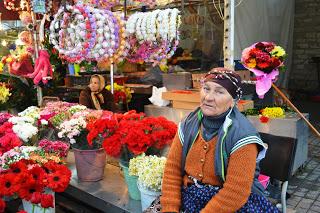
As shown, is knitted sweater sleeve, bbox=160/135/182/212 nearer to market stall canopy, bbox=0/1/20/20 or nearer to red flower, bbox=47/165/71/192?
red flower, bbox=47/165/71/192

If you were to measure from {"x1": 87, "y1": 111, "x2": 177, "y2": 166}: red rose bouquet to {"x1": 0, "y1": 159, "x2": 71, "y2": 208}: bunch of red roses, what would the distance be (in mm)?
506

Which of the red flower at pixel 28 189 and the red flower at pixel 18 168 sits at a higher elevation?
the red flower at pixel 18 168

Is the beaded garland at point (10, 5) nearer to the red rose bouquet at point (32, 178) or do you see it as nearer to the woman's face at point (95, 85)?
the woman's face at point (95, 85)

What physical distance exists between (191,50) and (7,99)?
12.5 feet

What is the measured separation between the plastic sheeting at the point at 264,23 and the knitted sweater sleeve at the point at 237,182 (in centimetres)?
459

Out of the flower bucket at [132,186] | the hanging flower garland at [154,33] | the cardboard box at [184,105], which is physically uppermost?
the hanging flower garland at [154,33]

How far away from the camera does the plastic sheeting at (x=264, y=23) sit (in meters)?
6.42

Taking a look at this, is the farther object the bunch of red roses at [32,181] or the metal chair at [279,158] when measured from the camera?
the metal chair at [279,158]

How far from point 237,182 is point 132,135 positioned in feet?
3.49

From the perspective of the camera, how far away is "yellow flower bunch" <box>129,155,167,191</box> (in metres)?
2.57

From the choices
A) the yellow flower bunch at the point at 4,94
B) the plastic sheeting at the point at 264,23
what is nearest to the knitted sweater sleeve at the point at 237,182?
the plastic sheeting at the point at 264,23

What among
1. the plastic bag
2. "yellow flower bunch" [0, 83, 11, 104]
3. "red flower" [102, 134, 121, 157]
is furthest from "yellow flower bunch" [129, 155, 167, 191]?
"yellow flower bunch" [0, 83, 11, 104]

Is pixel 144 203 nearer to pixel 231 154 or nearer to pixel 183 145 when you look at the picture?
pixel 183 145

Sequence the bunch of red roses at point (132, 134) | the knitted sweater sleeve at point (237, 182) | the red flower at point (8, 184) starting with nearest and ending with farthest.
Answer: the knitted sweater sleeve at point (237, 182) < the red flower at point (8, 184) < the bunch of red roses at point (132, 134)
